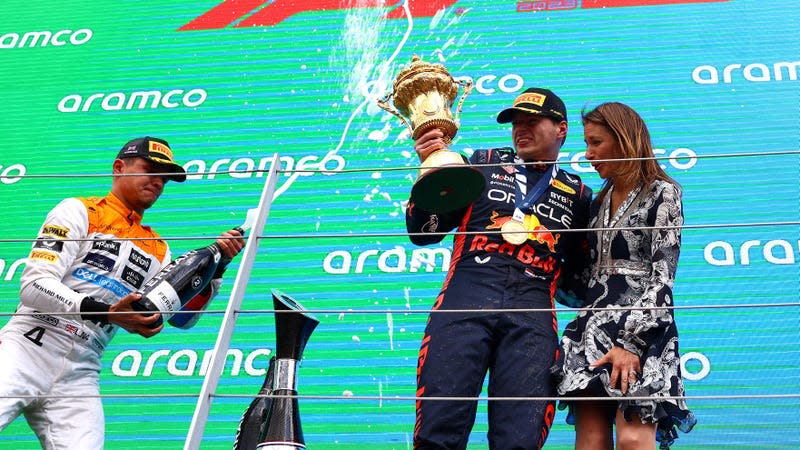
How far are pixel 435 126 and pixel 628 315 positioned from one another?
24.9 inches

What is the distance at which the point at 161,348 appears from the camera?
10.7 ft

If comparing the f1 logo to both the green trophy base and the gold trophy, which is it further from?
the green trophy base

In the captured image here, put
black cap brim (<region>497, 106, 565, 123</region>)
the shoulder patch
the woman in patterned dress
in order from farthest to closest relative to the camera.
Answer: the shoulder patch, black cap brim (<region>497, 106, 565, 123</region>), the woman in patterned dress

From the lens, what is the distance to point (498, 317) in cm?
214

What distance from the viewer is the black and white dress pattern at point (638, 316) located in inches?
77.5

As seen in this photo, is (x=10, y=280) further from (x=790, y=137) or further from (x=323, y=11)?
(x=790, y=137)

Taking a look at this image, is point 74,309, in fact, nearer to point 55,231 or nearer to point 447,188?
point 55,231

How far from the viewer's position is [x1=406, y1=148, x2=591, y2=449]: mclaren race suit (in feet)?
6.68

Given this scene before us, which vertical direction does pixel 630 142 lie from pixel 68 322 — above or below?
above

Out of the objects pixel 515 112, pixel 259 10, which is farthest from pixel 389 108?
pixel 259 10

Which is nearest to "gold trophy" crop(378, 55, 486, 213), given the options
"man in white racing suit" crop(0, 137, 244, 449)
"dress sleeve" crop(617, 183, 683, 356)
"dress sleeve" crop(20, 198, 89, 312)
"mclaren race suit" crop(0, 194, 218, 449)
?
"dress sleeve" crop(617, 183, 683, 356)

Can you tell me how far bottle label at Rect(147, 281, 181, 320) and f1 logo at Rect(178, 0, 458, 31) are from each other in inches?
84.0

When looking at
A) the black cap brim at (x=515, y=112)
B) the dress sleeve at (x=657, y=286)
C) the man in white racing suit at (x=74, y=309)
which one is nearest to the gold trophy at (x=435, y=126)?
the black cap brim at (x=515, y=112)

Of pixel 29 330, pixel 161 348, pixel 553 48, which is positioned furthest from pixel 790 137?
pixel 29 330
